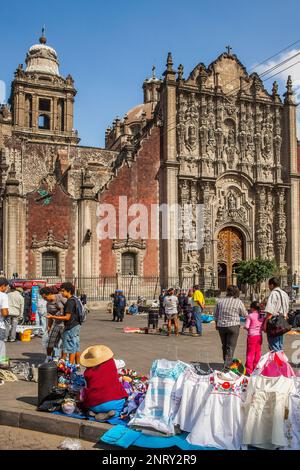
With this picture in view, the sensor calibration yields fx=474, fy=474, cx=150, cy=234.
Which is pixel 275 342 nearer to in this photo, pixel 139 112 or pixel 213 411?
pixel 213 411

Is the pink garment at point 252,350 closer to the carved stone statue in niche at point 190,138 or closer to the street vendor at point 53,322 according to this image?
the street vendor at point 53,322

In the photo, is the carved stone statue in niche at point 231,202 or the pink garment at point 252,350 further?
the carved stone statue in niche at point 231,202

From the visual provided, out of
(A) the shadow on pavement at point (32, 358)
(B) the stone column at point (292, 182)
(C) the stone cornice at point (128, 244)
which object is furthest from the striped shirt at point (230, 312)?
(B) the stone column at point (292, 182)

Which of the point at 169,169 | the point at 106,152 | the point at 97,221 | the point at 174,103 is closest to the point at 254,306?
the point at 97,221

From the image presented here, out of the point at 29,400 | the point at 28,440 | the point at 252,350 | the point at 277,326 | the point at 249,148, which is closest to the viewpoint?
the point at 28,440

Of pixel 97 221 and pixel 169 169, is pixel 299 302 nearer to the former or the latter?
pixel 169 169

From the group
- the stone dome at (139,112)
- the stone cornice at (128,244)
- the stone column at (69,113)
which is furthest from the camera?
the stone dome at (139,112)

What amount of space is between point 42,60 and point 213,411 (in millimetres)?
51601

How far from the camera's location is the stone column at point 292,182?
35.1 meters

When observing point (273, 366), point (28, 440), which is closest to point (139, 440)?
point (28, 440)

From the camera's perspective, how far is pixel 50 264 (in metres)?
29.3

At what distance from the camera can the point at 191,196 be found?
32.8 metres

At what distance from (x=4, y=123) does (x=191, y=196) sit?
18.5 metres

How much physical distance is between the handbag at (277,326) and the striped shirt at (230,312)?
0.71 metres
